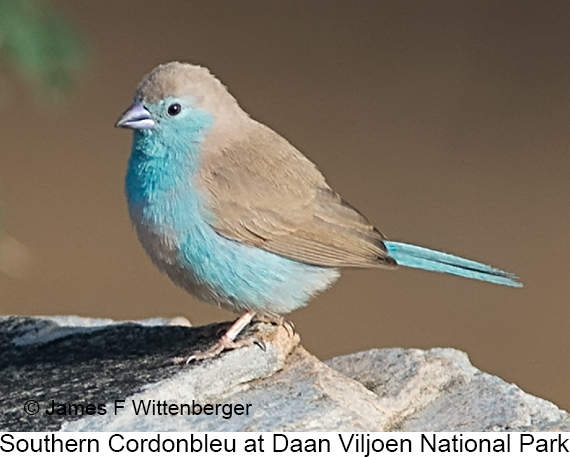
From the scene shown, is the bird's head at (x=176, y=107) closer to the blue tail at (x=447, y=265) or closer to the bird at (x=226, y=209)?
the bird at (x=226, y=209)

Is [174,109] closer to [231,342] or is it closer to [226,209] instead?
[226,209]

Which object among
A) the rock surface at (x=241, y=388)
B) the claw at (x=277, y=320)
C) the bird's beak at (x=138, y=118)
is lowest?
the rock surface at (x=241, y=388)

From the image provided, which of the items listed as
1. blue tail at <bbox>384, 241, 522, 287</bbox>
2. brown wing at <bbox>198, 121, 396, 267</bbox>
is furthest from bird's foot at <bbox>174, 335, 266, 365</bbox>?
blue tail at <bbox>384, 241, 522, 287</bbox>

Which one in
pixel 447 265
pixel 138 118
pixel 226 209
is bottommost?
pixel 447 265

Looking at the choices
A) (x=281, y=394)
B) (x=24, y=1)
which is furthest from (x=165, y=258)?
(x=24, y=1)

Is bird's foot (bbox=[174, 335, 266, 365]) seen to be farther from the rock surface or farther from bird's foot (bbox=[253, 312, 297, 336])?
bird's foot (bbox=[253, 312, 297, 336])

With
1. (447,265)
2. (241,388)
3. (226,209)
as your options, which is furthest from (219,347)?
(447,265)

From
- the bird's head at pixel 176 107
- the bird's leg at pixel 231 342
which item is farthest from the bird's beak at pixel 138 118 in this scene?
the bird's leg at pixel 231 342
